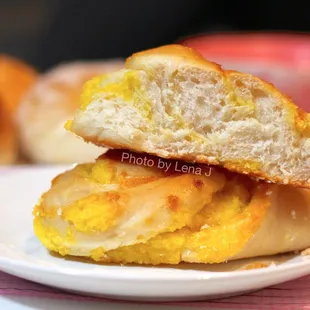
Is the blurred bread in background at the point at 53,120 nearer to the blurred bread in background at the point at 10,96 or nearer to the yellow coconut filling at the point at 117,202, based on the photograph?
the blurred bread in background at the point at 10,96

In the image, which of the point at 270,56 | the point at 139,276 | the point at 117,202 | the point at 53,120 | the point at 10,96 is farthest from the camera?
the point at 10,96

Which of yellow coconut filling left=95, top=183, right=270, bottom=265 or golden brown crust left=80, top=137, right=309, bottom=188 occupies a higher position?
golden brown crust left=80, top=137, right=309, bottom=188

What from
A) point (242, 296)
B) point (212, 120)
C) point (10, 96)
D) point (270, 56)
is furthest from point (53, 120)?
point (242, 296)

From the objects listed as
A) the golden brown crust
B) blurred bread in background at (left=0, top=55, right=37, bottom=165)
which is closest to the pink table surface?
the golden brown crust

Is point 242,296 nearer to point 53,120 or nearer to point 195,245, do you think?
point 195,245

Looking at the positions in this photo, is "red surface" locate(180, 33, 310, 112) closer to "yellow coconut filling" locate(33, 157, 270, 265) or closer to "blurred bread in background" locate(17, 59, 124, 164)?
"blurred bread in background" locate(17, 59, 124, 164)

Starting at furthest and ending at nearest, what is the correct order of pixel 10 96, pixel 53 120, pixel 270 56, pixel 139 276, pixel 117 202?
pixel 10 96 < pixel 270 56 < pixel 53 120 < pixel 117 202 < pixel 139 276

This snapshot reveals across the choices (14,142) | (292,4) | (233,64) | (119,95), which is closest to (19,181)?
(119,95)
